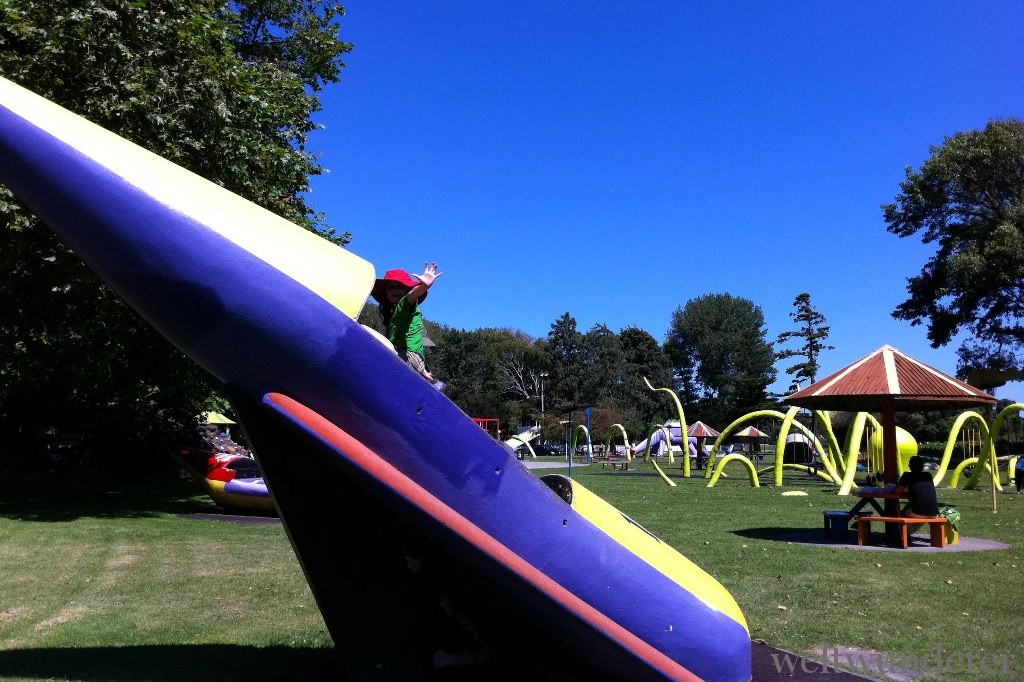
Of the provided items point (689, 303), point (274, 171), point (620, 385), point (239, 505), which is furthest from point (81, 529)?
point (689, 303)

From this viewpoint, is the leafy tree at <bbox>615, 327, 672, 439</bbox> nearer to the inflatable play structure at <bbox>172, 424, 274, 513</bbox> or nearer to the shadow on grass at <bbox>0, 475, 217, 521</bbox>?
the shadow on grass at <bbox>0, 475, 217, 521</bbox>

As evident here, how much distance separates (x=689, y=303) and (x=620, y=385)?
21.3 metres

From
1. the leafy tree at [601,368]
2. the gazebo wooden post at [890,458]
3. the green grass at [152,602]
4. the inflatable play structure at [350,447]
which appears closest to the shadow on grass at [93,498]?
the green grass at [152,602]

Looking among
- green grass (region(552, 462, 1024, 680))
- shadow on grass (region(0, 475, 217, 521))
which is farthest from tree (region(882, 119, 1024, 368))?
shadow on grass (region(0, 475, 217, 521))

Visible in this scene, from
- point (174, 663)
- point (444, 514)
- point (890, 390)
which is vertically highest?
point (890, 390)

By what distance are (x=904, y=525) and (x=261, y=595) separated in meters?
9.48

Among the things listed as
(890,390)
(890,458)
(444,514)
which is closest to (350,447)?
(444,514)

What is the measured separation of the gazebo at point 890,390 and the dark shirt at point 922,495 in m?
1.57

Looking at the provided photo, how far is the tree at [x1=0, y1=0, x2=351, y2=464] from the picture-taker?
13.2 meters

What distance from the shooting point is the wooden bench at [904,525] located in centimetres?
1192

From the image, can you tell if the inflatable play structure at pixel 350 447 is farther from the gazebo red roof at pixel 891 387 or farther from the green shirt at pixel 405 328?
the gazebo red roof at pixel 891 387

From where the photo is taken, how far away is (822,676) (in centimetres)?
568

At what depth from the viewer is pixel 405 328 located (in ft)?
16.8

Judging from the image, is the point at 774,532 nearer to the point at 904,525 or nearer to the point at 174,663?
the point at 904,525
